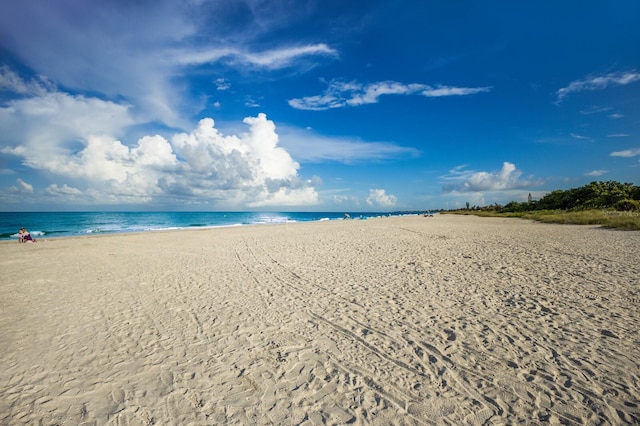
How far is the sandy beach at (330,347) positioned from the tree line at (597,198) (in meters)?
34.6

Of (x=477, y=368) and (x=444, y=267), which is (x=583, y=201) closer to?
(x=444, y=267)

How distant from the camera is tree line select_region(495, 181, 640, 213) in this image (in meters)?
34.4

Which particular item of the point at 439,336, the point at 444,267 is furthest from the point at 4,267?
the point at 444,267

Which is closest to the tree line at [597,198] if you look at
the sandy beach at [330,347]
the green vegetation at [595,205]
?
the green vegetation at [595,205]

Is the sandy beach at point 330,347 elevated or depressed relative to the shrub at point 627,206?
depressed

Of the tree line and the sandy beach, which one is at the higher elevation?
the tree line

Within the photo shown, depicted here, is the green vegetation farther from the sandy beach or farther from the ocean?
the ocean

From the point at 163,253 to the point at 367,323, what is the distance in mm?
15089

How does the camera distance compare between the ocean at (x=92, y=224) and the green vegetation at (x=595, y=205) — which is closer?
the green vegetation at (x=595, y=205)

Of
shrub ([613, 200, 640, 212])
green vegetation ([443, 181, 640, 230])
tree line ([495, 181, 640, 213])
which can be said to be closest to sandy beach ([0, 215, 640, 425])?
green vegetation ([443, 181, 640, 230])

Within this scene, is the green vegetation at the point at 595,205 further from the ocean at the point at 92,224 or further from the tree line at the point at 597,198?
the ocean at the point at 92,224

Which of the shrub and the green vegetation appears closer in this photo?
the green vegetation

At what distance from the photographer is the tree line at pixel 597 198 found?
34.4 metres

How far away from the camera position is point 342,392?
164 inches
